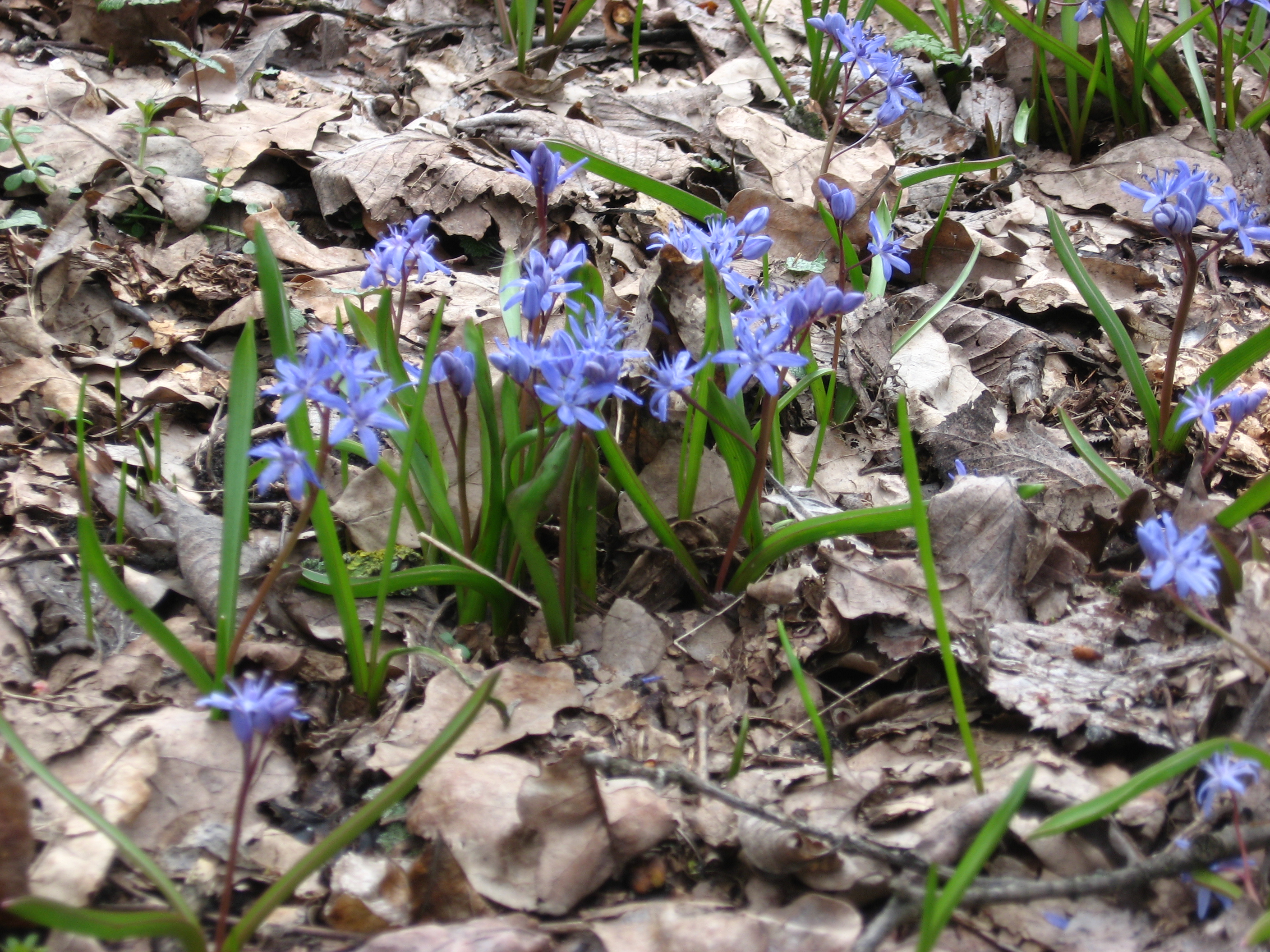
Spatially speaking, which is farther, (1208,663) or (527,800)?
(1208,663)

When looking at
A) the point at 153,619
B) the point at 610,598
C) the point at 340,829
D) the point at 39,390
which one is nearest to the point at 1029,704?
the point at 610,598

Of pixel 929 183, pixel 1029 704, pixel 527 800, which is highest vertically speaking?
pixel 929 183

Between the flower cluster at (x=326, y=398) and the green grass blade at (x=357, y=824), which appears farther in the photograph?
the flower cluster at (x=326, y=398)

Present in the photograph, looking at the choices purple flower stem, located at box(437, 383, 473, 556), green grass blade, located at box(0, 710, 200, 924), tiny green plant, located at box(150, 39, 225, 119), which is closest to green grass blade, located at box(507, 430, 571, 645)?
purple flower stem, located at box(437, 383, 473, 556)

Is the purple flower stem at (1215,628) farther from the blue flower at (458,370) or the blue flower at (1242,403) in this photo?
the blue flower at (458,370)

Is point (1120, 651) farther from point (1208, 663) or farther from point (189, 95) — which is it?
point (189, 95)

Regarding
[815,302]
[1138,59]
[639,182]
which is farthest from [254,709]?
[1138,59]

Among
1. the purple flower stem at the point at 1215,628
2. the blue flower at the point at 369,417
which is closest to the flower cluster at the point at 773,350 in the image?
the blue flower at the point at 369,417
